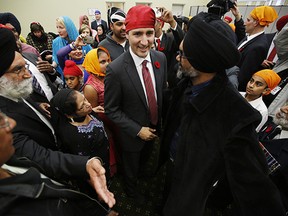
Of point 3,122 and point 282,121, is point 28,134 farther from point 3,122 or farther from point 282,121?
point 282,121

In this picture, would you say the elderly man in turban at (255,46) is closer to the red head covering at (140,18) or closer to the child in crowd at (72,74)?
the red head covering at (140,18)

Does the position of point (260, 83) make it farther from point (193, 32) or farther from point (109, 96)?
point (109, 96)

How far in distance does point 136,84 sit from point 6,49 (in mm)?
939

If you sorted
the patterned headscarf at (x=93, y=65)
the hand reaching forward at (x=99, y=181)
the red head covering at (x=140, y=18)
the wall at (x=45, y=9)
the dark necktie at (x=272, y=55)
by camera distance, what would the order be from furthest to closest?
the wall at (x=45, y=9) → the dark necktie at (x=272, y=55) → the patterned headscarf at (x=93, y=65) → the red head covering at (x=140, y=18) → the hand reaching forward at (x=99, y=181)

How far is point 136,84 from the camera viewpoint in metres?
1.54

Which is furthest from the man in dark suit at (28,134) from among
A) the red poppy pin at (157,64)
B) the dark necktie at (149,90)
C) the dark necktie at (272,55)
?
the dark necktie at (272,55)

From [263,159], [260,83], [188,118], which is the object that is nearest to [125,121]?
[188,118]

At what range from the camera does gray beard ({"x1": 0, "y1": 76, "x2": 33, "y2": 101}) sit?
1119mm

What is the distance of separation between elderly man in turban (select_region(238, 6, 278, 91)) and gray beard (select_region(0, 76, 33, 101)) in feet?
9.01

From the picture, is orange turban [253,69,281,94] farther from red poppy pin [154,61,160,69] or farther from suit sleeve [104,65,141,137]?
suit sleeve [104,65,141,137]

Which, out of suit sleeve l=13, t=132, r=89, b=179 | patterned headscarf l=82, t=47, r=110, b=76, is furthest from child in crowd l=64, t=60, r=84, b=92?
suit sleeve l=13, t=132, r=89, b=179

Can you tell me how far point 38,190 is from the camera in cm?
64

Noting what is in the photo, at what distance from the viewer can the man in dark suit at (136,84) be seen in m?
1.50

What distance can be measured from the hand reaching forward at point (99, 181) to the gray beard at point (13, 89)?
668mm
